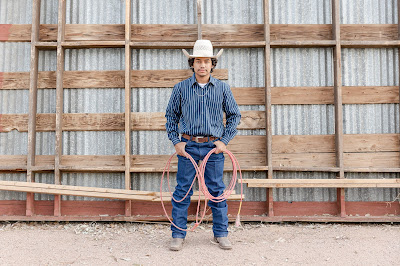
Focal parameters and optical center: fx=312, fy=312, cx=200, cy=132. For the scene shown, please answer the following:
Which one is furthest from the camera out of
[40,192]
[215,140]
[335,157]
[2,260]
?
[335,157]

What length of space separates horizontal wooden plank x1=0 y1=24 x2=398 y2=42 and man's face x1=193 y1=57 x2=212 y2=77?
4.81 ft

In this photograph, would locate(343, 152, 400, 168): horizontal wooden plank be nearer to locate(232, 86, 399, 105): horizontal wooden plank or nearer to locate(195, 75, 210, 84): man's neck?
locate(232, 86, 399, 105): horizontal wooden plank

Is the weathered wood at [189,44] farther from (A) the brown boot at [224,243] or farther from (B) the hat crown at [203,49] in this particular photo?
(A) the brown boot at [224,243]

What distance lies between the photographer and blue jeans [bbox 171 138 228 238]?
377 cm

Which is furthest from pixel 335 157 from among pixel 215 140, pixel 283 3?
pixel 283 3

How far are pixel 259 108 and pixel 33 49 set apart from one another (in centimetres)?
367

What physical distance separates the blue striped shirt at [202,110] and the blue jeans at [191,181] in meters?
0.17

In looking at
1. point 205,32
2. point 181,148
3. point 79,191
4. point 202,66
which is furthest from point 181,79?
point 79,191

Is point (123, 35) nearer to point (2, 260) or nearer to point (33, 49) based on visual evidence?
point (33, 49)

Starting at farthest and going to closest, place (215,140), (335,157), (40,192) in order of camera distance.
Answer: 1. (335,157)
2. (40,192)
3. (215,140)

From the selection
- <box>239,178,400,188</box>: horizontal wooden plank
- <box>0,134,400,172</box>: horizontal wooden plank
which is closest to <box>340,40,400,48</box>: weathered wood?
<box>0,134,400,172</box>: horizontal wooden plank

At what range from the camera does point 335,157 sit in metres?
4.95

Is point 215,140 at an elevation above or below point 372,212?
above

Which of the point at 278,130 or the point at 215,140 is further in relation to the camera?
the point at 278,130
